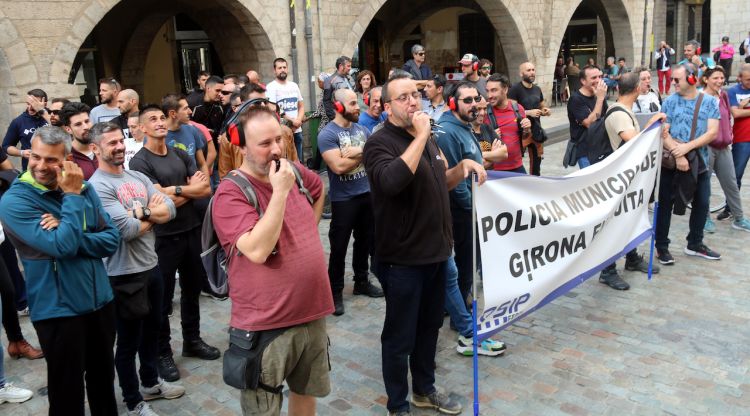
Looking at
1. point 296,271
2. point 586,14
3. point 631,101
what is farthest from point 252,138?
point 586,14

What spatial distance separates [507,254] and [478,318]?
17.7 inches

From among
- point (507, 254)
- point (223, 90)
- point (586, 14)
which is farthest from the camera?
point (586, 14)

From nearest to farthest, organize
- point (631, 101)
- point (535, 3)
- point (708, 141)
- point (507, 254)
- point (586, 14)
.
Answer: point (507, 254)
point (631, 101)
point (708, 141)
point (535, 3)
point (586, 14)

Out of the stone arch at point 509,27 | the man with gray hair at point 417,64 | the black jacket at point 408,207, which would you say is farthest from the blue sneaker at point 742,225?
the stone arch at point 509,27

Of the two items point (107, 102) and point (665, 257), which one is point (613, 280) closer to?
point (665, 257)

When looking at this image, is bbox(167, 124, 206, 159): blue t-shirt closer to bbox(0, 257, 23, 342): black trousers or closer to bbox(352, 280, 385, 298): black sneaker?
bbox(0, 257, 23, 342): black trousers

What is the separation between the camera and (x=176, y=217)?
15.4 ft

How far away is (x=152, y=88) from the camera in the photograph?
18.4 m

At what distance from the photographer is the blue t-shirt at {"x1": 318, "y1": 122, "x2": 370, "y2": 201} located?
19.2 ft

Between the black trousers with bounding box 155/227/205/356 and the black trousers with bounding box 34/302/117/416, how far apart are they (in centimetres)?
88

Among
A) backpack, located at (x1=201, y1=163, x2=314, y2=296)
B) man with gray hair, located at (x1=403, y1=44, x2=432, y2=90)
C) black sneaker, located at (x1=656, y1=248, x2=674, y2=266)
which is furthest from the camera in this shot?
man with gray hair, located at (x1=403, y1=44, x2=432, y2=90)

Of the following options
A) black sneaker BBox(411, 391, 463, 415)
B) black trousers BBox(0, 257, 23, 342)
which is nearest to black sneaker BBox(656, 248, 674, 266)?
black sneaker BBox(411, 391, 463, 415)

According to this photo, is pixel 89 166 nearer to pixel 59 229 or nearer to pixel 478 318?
pixel 59 229

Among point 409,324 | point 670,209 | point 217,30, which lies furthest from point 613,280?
point 217,30
